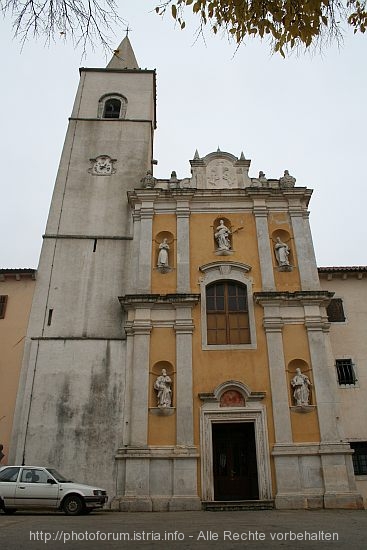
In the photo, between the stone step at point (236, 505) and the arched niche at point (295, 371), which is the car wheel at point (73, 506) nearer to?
the stone step at point (236, 505)

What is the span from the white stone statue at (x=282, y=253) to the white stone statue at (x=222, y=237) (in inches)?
75.7

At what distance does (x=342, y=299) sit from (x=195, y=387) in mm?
7204

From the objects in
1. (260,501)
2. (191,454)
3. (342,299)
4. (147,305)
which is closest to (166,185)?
(147,305)

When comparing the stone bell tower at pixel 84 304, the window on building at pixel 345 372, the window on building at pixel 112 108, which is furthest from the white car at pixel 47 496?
the window on building at pixel 112 108

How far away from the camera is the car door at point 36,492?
12.0 m

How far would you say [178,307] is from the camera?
1755cm

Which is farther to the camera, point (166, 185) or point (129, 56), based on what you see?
point (129, 56)

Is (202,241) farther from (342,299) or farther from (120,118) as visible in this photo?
(120,118)

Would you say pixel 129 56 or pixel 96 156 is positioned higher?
pixel 129 56

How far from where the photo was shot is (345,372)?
17844 millimetres

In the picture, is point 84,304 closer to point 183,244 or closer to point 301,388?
point 183,244

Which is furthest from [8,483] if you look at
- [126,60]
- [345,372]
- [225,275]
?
[126,60]

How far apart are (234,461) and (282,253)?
7.95 m

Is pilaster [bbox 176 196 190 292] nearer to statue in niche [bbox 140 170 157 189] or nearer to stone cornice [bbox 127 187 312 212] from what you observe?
stone cornice [bbox 127 187 312 212]
